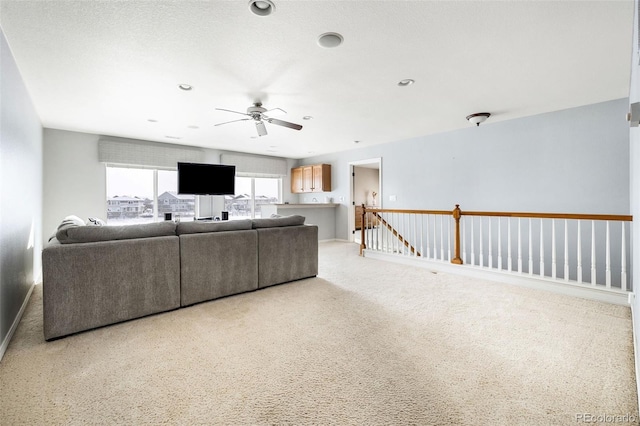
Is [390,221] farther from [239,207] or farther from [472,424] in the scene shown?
[472,424]

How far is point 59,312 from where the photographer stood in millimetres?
2137

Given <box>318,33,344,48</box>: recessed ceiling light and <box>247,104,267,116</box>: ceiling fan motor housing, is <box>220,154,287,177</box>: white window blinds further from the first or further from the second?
<box>318,33,344,48</box>: recessed ceiling light

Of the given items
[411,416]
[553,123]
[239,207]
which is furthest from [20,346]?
[553,123]

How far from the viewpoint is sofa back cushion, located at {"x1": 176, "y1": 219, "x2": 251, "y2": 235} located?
9.35 feet

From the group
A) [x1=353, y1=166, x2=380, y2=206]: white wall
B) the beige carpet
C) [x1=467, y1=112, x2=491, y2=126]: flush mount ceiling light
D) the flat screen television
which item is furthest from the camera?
[x1=353, y1=166, x2=380, y2=206]: white wall

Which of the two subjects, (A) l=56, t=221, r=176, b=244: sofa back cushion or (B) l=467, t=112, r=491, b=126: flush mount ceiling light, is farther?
(B) l=467, t=112, r=491, b=126: flush mount ceiling light

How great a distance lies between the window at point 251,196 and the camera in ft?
23.9

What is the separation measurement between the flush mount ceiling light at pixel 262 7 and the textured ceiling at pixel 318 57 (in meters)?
0.05

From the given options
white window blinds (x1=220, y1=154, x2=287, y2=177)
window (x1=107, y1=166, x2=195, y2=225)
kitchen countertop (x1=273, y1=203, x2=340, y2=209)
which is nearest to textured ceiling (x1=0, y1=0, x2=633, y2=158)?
window (x1=107, y1=166, x2=195, y2=225)

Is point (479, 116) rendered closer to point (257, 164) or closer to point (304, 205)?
point (304, 205)

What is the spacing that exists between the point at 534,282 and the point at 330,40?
3430mm

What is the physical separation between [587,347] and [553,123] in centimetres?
335

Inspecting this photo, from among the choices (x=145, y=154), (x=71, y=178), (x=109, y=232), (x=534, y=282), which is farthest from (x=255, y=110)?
(x=71, y=178)

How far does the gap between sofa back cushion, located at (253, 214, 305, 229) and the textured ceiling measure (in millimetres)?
1487
